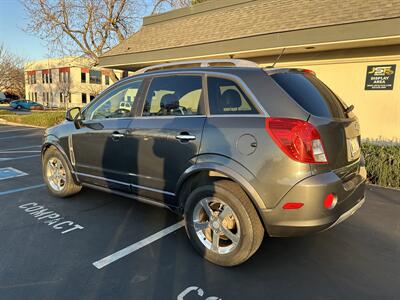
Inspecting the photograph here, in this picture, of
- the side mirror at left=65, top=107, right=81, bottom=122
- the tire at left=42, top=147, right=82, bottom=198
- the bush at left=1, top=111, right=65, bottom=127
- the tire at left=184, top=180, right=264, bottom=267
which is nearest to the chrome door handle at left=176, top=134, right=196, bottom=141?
the tire at left=184, top=180, right=264, bottom=267

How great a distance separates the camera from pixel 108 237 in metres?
3.43

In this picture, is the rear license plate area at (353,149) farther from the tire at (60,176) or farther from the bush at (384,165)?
the tire at (60,176)

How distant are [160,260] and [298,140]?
178 cm

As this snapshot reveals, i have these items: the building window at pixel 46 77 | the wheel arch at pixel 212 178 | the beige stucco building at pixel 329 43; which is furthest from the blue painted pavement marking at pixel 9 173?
the building window at pixel 46 77

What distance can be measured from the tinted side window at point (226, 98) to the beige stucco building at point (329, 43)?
4.65 m

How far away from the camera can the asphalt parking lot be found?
8.20ft

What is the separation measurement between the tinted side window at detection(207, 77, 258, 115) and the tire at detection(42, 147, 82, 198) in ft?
8.89

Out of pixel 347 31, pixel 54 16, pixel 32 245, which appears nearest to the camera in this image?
pixel 32 245

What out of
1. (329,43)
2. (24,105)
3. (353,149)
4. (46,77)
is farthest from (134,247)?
(46,77)

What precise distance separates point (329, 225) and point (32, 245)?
307 centimetres

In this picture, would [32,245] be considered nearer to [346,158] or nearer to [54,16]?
[346,158]

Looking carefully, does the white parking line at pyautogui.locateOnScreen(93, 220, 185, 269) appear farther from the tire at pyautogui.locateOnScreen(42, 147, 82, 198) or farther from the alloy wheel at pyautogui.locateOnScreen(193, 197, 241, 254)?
the tire at pyautogui.locateOnScreen(42, 147, 82, 198)

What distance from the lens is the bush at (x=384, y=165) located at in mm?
5369

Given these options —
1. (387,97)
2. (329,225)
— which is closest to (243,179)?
(329,225)
